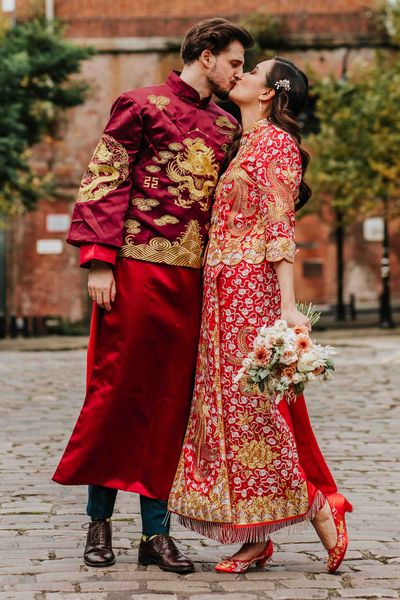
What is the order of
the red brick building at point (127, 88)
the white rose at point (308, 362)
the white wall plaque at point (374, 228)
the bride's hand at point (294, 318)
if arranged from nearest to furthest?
the white rose at point (308, 362), the bride's hand at point (294, 318), the white wall plaque at point (374, 228), the red brick building at point (127, 88)

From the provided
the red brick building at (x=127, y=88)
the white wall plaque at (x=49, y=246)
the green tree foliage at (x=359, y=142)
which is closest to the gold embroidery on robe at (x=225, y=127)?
the green tree foliage at (x=359, y=142)

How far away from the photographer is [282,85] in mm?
4516

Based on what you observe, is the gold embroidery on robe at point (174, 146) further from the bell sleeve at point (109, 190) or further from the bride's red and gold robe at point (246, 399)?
the bride's red and gold robe at point (246, 399)

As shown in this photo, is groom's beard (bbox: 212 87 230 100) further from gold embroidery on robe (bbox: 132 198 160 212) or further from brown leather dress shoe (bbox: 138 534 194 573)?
brown leather dress shoe (bbox: 138 534 194 573)

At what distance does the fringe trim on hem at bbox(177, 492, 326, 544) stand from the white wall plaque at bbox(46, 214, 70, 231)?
28153 mm

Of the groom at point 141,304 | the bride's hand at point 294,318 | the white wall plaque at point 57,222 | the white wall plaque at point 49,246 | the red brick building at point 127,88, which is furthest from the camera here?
the white wall plaque at point 49,246

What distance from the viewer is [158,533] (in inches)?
180

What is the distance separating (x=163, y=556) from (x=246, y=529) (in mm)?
371

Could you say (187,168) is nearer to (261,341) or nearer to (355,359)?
(261,341)

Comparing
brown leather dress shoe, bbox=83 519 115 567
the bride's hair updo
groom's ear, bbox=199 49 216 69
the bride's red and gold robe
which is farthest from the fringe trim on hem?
groom's ear, bbox=199 49 216 69

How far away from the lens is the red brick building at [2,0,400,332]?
32000 millimetres

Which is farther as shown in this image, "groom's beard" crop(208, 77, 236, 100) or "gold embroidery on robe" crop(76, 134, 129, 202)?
"groom's beard" crop(208, 77, 236, 100)

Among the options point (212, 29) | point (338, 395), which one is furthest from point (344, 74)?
point (212, 29)

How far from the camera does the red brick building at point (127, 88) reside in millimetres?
32000
